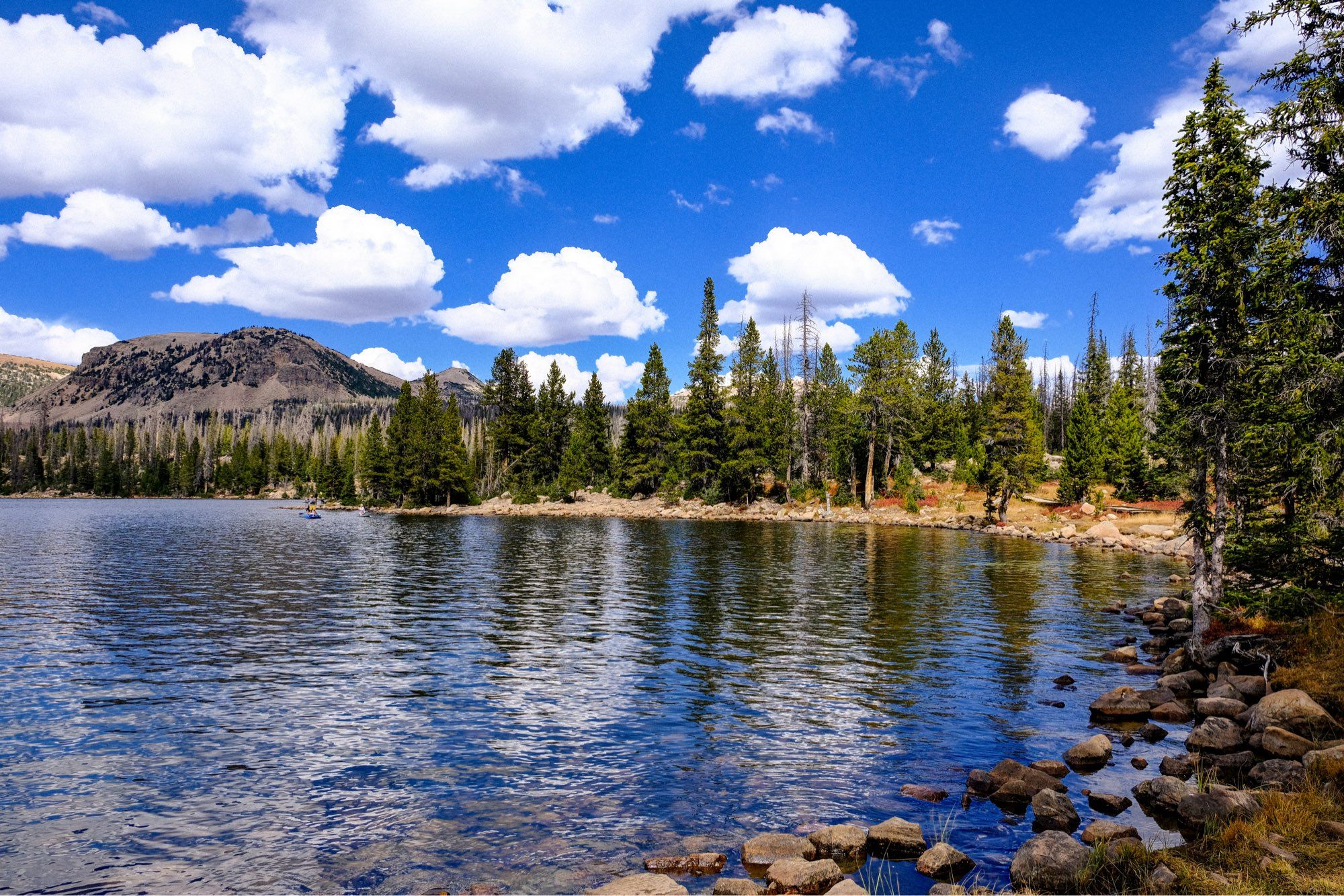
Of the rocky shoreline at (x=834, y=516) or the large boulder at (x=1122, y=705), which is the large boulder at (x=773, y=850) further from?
the rocky shoreline at (x=834, y=516)

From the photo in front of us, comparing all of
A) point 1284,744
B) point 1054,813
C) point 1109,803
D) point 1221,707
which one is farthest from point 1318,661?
point 1054,813

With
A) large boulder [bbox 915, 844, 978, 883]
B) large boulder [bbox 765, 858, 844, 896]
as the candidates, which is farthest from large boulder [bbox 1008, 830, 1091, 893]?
large boulder [bbox 765, 858, 844, 896]

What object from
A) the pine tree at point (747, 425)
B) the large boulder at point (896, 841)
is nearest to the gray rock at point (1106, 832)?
the large boulder at point (896, 841)

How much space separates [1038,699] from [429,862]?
51.9 feet

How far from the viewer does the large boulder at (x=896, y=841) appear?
10.5m

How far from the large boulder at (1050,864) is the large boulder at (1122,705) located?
932 cm

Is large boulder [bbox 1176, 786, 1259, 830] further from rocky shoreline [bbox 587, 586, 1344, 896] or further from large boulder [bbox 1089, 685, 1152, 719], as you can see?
large boulder [bbox 1089, 685, 1152, 719]

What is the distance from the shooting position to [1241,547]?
20.0m

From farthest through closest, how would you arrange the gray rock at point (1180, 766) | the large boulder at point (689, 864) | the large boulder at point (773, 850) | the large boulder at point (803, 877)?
the gray rock at point (1180, 766) < the large boulder at point (773, 850) < the large boulder at point (689, 864) < the large boulder at point (803, 877)

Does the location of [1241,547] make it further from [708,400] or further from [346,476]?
[346,476]

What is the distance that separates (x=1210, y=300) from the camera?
20.2m

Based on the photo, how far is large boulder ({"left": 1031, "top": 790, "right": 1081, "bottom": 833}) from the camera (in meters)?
11.3

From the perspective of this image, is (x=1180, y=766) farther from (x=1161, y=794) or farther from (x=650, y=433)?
(x=650, y=433)

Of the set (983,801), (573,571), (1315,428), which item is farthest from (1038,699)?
(573,571)
